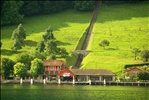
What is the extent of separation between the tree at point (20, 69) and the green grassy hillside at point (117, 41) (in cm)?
2211

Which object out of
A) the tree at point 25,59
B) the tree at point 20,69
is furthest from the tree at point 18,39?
the tree at point 20,69

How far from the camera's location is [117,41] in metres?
167

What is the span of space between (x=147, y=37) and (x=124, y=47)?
40.7 feet

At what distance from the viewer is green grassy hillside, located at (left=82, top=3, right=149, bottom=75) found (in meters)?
144

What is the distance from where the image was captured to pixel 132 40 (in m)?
166

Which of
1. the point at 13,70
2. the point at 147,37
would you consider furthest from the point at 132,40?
the point at 13,70

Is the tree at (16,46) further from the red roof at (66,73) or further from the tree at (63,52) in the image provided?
the red roof at (66,73)

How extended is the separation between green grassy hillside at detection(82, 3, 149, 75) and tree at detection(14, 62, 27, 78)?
72.5ft

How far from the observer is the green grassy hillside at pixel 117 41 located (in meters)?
144

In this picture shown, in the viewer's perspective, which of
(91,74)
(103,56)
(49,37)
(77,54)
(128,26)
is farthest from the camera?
(128,26)

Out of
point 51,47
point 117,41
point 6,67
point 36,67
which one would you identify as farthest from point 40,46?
point 117,41

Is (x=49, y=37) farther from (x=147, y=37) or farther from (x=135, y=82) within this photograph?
(x=135, y=82)

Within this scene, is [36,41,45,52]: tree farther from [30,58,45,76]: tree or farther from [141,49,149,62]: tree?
[141,49,149,62]: tree

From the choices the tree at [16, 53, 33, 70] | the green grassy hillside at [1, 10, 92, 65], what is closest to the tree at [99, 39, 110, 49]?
the green grassy hillside at [1, 10, 92, 65]
